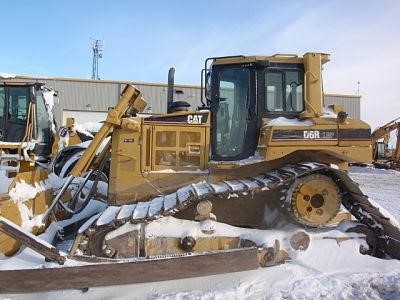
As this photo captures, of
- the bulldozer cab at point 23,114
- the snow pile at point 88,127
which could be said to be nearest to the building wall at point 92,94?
the snow pile at point 88,127

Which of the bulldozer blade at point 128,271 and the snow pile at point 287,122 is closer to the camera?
the bulldozer blade at point 128,271

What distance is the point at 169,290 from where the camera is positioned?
17.7 ft

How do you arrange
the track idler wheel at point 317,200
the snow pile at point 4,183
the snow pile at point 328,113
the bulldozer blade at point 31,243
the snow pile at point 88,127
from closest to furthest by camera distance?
the bulldozer blade at point 31,243 → the track idler wheel at point 317,200 → the snow pile at point 328,113 → the snow pile at point 4,183 → the snow pile at point 88,127

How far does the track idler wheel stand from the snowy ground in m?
0.31

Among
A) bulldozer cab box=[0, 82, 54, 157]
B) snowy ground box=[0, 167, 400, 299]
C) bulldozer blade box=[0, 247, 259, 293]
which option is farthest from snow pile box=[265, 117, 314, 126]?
bulldozer cab box=[0, 82, 54, 157]

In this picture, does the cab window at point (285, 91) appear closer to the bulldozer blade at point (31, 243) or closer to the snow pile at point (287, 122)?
the snow pile at point (287, 122)

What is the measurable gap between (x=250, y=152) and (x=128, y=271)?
2.40 meters

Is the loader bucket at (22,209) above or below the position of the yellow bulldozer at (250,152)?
below

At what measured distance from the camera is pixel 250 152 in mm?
6680

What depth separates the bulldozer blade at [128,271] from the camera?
17.1ft

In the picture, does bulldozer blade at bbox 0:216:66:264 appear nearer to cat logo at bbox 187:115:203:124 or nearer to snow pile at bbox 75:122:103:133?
cat logo at bbox 187:115:203:124

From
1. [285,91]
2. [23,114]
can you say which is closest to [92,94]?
[23,114]

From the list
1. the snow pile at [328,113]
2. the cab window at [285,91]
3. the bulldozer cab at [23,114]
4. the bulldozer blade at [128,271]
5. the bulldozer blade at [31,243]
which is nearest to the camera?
the bulldozer blade at [128,271]

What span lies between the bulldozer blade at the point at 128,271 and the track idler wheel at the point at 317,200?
1.04 meters
